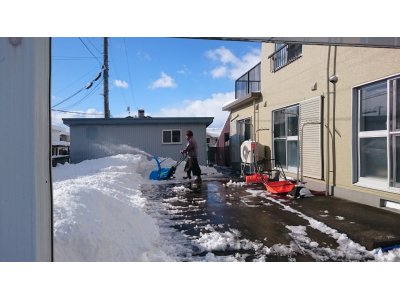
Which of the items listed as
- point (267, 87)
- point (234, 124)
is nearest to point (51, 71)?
point (267, 87)

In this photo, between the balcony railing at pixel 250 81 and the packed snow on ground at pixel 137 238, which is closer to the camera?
the packed snow on ground at pixel 137 238

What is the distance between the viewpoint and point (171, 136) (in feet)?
48.2

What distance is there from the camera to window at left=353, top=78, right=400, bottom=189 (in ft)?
15.7

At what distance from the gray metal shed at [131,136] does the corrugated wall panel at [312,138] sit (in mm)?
7587

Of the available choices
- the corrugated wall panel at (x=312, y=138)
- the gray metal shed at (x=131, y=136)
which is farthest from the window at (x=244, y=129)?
the corrugated wall panel at (x=312, y=138)

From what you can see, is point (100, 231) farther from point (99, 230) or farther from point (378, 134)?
point (378, 134)

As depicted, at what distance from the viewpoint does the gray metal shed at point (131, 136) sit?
14.5 meters

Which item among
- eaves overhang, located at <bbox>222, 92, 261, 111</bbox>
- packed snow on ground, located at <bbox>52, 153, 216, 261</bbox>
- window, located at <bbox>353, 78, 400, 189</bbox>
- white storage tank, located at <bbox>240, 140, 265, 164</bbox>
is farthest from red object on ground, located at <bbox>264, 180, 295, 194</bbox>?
eaves overhang, located at <bbox>222, 92, 261, 111</bbox>

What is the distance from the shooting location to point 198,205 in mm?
5789

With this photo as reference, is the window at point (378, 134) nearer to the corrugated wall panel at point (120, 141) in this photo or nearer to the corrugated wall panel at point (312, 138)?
the corrugated wall panel at point (312, 138)

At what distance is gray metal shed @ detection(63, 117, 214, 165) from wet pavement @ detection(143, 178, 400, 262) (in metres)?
8.20

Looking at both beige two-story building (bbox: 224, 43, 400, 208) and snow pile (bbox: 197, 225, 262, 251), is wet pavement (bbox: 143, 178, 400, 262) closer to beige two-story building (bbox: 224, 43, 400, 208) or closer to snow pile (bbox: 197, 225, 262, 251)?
snow pile (bbox: 197, 225, 262, 251)

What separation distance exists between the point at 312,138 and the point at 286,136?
4.80 feet
